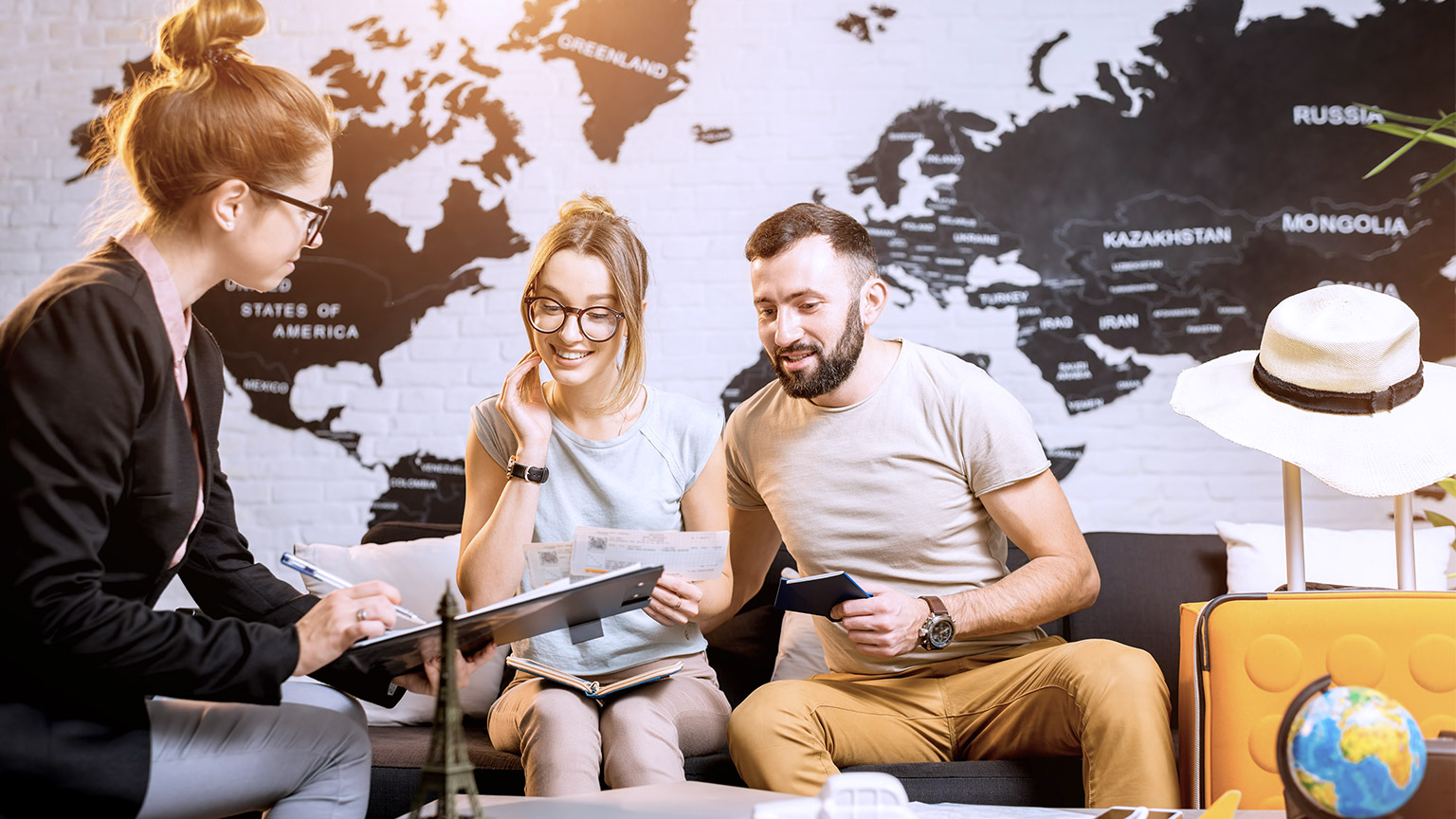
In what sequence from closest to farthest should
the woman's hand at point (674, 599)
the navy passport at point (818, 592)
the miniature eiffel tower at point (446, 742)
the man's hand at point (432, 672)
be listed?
the miniature eiffel tower at point (446, 742) < the man's hand at point (432, 672) < the navy passport at point (818, 592) < the woman's hand at point (674, 599)

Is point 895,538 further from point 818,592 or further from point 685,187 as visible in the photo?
point 685,187

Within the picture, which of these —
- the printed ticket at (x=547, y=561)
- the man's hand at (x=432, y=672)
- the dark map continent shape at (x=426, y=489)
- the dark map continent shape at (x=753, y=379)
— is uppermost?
the dark map continent shape at (x=753, y=379)

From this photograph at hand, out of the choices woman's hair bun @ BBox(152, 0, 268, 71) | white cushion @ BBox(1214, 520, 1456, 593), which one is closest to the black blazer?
woman's hair bun @ BBox(152, 0, 268, 71)

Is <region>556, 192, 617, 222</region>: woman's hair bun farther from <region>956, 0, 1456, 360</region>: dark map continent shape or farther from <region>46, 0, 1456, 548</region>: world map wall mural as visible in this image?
<region>956, 0, 1456, 360</region>: dark map continent shape

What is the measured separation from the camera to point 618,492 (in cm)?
213

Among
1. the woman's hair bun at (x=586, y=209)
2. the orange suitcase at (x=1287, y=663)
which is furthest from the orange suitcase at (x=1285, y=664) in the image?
the woman's hair bun at (x=586, y=209)

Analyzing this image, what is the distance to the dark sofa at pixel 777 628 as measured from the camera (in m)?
2.14

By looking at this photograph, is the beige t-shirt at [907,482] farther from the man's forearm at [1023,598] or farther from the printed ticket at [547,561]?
the printed ticket at [547,561]

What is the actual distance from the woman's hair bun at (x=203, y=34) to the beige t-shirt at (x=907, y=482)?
1.26 metres

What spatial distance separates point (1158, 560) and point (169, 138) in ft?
7.62

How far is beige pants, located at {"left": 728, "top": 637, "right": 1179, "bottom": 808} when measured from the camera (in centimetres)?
177

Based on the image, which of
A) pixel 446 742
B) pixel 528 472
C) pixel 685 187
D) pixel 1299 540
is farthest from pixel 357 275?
pixel 1299 540

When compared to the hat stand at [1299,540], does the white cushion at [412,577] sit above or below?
below

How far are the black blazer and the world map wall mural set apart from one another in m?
2.10
